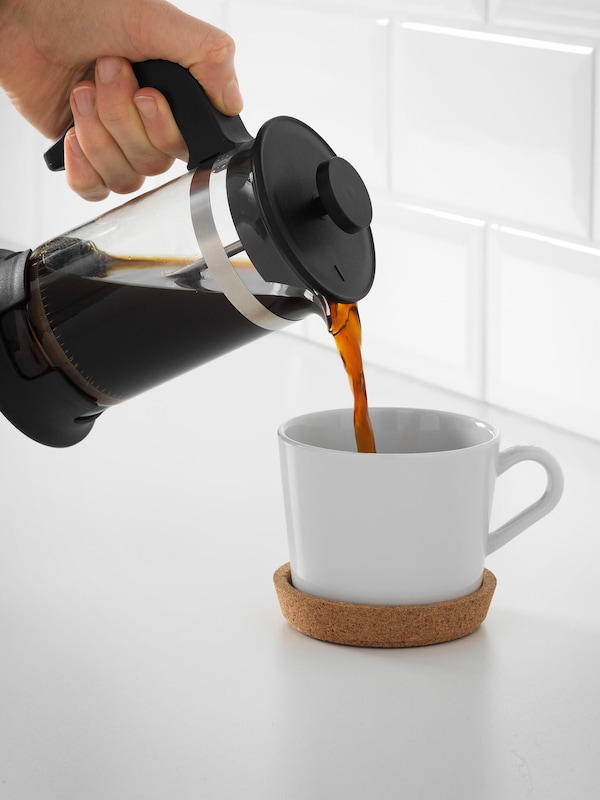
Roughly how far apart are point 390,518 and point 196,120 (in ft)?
0.79

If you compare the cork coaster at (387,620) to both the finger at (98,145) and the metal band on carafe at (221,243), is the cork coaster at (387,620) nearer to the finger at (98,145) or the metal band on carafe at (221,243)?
the metal band on carafe at (221,243)

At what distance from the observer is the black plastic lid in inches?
20.9

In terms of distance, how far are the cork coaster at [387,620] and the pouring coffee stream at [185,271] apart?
147 millimetres

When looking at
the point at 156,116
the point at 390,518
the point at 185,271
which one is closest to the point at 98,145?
the point at 156,116

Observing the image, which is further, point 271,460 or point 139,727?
point 271,460

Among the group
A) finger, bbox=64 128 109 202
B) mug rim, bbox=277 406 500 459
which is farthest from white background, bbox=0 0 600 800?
finger, bbox=64 128 109 202

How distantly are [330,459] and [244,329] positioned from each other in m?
0.08

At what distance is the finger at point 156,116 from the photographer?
26.6 inches

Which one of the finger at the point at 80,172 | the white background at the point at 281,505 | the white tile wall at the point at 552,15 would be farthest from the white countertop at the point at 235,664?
the white tile wall at the point at 552,15

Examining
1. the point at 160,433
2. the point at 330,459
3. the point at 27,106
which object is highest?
the point at 27,106

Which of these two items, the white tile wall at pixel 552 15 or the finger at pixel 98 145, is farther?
the white tile wall at pixel 552 15

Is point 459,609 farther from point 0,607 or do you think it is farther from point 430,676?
point 0,607

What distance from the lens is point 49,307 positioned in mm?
640

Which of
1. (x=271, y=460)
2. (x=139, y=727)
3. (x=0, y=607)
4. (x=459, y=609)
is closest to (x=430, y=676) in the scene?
(x=459, y=609)
